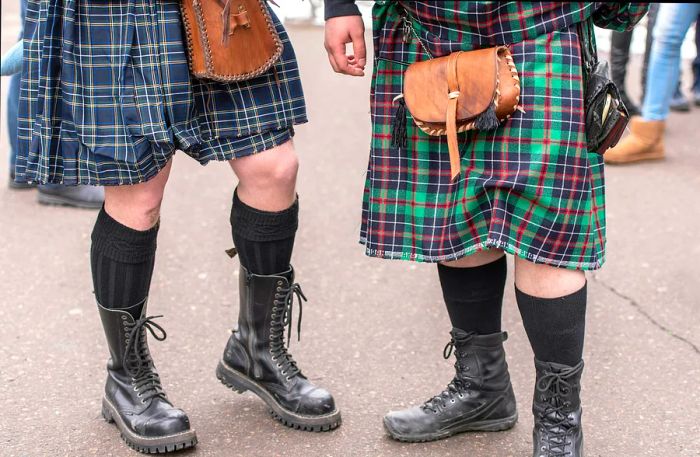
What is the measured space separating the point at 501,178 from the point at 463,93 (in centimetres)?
20

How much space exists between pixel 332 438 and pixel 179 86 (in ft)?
3.13

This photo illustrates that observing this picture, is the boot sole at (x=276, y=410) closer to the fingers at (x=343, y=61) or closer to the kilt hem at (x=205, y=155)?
the kilt hem at (x=205, y=155)

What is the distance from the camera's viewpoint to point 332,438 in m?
2.57

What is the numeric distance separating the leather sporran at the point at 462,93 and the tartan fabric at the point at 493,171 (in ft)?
0.14

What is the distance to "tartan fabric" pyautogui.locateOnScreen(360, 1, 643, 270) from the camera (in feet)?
6.82

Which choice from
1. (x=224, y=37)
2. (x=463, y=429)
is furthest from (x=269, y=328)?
(x=224, y=37)

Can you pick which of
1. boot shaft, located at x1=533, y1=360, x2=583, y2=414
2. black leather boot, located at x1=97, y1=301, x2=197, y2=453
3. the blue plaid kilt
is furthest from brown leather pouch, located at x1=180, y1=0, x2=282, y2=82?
boot shaft, located at x1=533, y1=360, x2=583, y2=414

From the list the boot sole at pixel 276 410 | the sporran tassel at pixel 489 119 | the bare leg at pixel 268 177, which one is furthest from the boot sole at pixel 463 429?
the sporran tassel at pixel 489 119

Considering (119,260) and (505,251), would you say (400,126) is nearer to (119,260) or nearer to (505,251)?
(505,251)

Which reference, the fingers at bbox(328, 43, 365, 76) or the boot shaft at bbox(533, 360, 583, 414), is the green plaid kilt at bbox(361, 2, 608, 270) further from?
the boot shaft at bbox(533, 360, 583, 414)

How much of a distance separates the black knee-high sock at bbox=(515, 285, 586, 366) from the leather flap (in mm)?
465

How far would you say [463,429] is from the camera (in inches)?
102

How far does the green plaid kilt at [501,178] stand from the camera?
6.82 feet

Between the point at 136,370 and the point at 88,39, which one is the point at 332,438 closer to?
the point at 136,370
